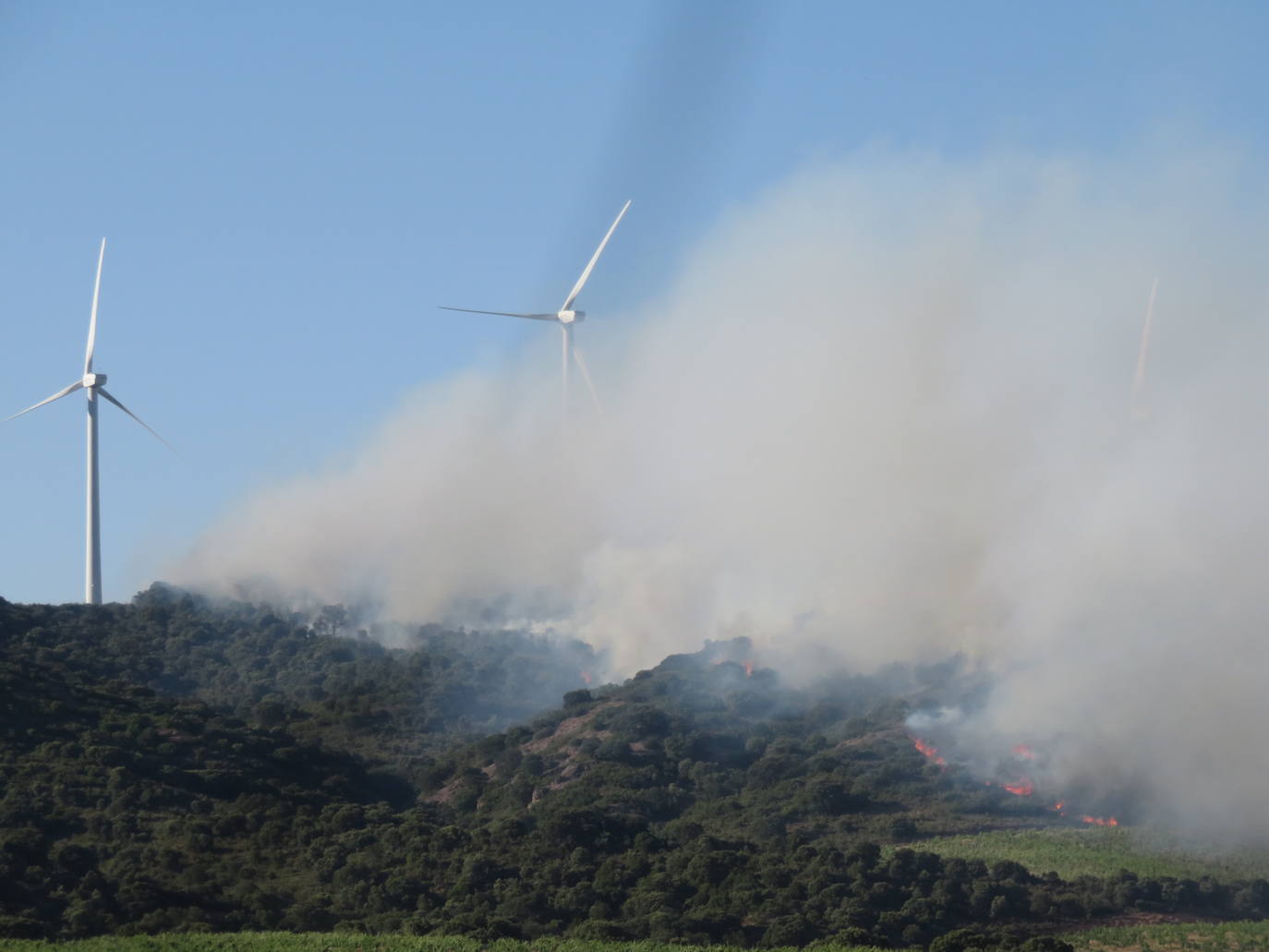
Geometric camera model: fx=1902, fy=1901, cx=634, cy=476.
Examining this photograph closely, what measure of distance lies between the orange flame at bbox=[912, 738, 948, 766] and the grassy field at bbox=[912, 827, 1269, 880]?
18.4 metres

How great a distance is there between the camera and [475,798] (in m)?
134

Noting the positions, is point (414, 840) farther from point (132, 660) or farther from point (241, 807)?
point (132, 660)

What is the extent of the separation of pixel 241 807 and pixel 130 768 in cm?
933

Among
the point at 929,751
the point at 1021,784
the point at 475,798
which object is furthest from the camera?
the point at 929,751

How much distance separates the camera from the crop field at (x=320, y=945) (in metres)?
73.5

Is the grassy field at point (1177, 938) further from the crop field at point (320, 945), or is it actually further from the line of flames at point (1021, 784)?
the line of flames at point (1021, 784)

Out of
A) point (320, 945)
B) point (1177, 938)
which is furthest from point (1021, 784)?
point (320, 945)

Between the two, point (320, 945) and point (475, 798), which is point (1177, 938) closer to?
point (320, 945)

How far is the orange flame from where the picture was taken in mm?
134312

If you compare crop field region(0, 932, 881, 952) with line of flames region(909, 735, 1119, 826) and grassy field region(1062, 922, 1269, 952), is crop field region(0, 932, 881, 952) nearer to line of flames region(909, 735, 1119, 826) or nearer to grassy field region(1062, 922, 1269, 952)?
grassy field region(1062, 922, 1269, 952)

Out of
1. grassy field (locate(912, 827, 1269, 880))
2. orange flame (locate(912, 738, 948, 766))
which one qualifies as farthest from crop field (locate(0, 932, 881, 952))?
orange flame (locate(912, 738, 948, 766))

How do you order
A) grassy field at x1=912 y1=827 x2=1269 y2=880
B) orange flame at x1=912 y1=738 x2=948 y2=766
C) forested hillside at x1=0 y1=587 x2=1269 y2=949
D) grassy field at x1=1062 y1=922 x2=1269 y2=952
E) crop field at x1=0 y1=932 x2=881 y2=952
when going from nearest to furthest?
crop field at x1=0 y1=932 x2=881 y2=952 < grassy field at x1=1062 y1=922 x2=1269 y2=952 < forested hillside at x1=0 y1=587 x2=1269 y2=949 < grassy field at x1=912 y1=827 x2=1269 y2=880 < orange flame at x1=912 y1=738 x2=948 y2=766

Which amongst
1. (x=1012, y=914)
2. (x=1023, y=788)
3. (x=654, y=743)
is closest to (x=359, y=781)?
(x=654, y=743)

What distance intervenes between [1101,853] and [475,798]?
4649 cm
